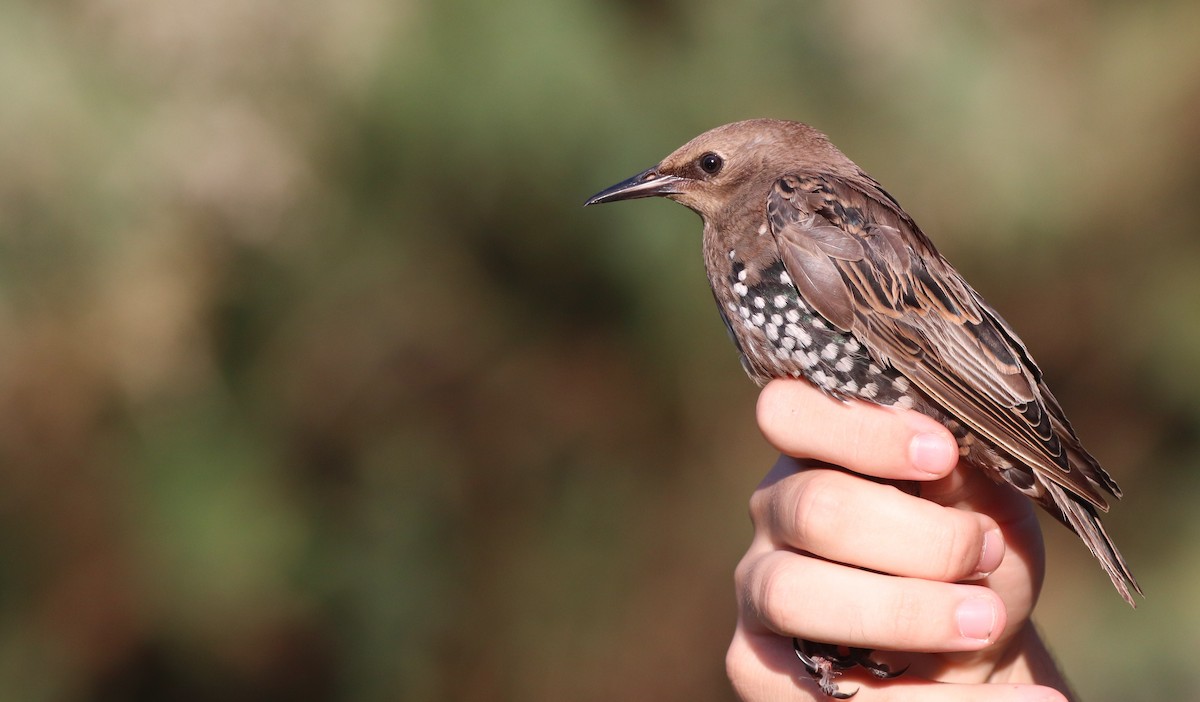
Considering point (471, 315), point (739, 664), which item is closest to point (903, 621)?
point (739, 664)

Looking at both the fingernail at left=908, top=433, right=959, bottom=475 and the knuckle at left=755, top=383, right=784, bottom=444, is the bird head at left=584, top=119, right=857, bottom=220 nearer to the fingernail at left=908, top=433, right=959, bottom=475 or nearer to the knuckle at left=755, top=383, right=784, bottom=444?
the knuckle at left=755, top=383, right=784, bottom=444

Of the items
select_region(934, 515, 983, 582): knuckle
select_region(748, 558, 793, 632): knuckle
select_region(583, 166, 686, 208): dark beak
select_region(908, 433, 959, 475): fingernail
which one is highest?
select_region(583, 166, 686, 208): dark beak

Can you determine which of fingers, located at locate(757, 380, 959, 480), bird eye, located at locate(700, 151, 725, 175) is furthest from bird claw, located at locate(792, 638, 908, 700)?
bird eye, located at locate(700, 151, 725, 175)

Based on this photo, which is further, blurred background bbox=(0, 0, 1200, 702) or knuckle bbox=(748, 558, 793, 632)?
blurred background bbox=(0, 0, 1200, 702)

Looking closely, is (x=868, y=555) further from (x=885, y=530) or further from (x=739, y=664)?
(x=739, y=664)

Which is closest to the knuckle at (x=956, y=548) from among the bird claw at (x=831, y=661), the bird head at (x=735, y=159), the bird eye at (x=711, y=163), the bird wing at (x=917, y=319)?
the bird wing at (x=917, y=319)

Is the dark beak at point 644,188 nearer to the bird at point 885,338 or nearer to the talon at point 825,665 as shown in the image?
the bird at point 885,338
